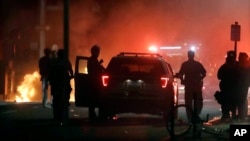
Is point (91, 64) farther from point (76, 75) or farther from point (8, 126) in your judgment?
point (8, 126)

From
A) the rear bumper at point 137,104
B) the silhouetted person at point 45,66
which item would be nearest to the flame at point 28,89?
the silhouetted person at point 45,66

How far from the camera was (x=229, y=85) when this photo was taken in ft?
61.6

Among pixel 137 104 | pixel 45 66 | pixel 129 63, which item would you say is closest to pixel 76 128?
pixel 137 104

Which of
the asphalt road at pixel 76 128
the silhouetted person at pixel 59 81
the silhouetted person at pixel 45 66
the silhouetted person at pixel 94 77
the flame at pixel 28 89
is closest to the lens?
the asphalt road at pixel 76 128

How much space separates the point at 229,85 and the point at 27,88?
46.4 ft

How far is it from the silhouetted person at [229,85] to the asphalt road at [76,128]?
5.00ft

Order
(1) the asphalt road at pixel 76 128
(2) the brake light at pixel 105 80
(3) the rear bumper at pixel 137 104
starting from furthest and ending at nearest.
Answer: (2) the brake light at pixel 105 80 < (3) the rear bumper at pixel 137 104 < (1) the asphalt road at pixel 76 128

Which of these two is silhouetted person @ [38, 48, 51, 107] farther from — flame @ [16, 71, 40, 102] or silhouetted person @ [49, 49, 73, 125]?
flame @ [16, 71, 40, 102]

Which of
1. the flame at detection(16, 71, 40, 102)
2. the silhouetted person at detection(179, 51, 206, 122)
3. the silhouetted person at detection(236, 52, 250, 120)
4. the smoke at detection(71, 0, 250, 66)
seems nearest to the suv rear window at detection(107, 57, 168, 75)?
the silhouetted person at detection(179, 51, 206, 122)

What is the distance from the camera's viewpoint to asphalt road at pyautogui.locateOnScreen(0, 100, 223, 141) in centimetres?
1410

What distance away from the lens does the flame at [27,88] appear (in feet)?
101

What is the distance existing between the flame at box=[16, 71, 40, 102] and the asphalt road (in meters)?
9.98

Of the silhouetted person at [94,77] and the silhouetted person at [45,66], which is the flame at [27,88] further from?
Result: the silhouetted person at [94,77]

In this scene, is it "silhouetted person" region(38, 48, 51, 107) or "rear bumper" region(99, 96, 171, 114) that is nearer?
"rear bumper" region(99, 96, 171, 114)
